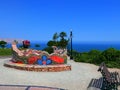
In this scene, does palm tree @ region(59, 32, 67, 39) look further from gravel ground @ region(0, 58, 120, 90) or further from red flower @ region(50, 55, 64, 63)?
gravel ground @ region(0, 58, 120, 90)

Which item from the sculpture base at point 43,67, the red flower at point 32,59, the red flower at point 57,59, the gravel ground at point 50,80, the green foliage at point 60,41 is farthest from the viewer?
the green foliage at point 60,41

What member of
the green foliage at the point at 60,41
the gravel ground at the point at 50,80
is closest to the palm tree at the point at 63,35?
the green foliage at the point at 60,41

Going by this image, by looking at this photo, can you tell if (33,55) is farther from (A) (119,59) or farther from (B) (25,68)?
(A) (119,59)

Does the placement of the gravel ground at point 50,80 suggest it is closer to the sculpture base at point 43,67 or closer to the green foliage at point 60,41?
the sculpture base at point 43,67

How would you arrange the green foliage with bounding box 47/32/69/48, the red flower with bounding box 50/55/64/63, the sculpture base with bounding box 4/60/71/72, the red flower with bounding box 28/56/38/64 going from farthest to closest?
1. the green foliage with bounding box 47/32/69/48
2. the red flower with bounding box 50/55/64/63
3. the red flower with bounding box 28/56/38/64
4. the sculpture base with bounding box 4/60/71/72

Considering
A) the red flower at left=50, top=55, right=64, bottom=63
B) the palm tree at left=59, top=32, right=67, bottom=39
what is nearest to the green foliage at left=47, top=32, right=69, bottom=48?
the palm tree at left=59, top=32, right=67, bottom=39

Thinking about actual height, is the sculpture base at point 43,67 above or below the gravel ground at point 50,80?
above

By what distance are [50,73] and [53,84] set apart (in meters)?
4.49

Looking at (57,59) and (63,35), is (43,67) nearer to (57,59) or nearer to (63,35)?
(57,59)

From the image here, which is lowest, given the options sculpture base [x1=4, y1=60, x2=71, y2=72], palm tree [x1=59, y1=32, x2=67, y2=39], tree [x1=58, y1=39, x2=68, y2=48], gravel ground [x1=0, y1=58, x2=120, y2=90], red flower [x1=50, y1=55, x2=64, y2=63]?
gravel ground [x1=0, y1=58, x2=120, y2=90]

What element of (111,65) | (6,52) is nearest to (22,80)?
(111,65)

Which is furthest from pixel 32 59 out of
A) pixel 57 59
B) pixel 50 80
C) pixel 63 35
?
pixel 63 35

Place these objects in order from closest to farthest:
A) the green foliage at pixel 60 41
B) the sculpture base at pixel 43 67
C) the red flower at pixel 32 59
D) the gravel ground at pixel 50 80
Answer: the gravel ground at pixel 50 80, the sculpture base at pixel 43 67, the red flower at pixel 32 59, the green foliage at pixel 60 41

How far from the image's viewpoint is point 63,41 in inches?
1599
